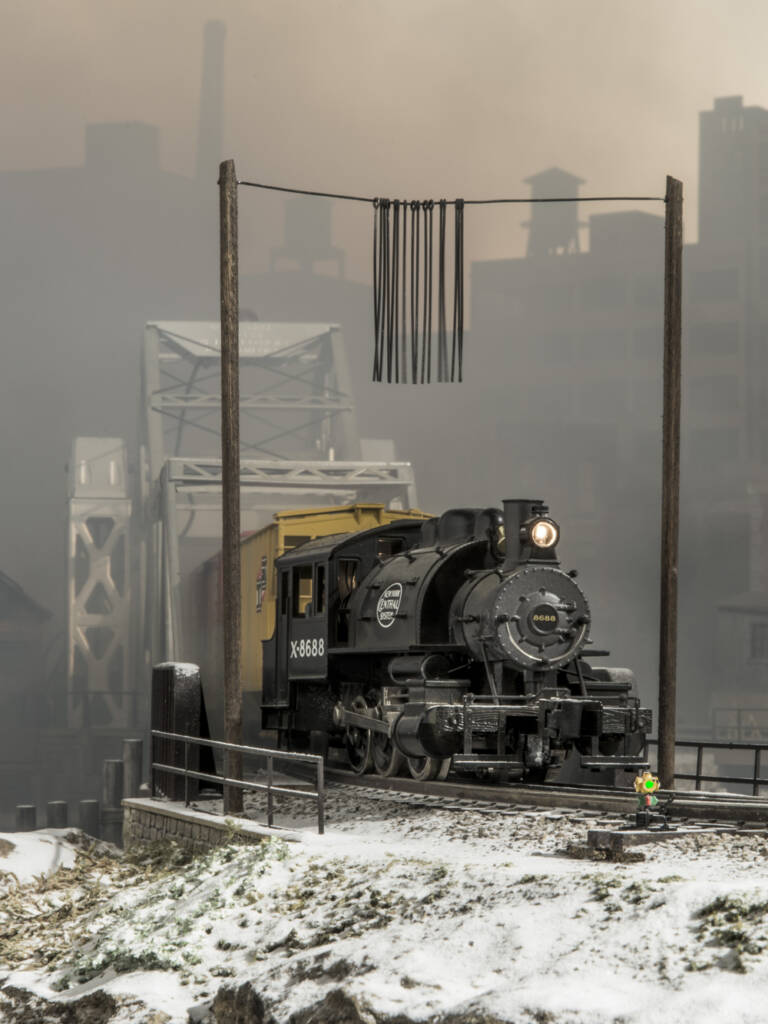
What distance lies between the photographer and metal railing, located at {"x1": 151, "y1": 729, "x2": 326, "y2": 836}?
11469mm

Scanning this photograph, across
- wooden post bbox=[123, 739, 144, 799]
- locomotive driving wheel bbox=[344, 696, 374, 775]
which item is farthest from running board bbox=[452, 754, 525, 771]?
wooden post bbox=[123, 739, 144, 799]

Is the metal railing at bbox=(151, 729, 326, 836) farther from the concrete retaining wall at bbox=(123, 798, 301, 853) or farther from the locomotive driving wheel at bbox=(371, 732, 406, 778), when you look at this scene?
the locomotive driving wheel at bbox=(371, 732, 406, 778)

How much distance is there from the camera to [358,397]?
9650 cm

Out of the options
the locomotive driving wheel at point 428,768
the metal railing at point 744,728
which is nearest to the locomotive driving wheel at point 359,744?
the locomotive driving wheel at point 428,768

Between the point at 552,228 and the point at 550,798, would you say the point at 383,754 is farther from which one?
the point at 552,228

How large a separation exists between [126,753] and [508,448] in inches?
2446

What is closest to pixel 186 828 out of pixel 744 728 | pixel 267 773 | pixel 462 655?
pixel 267 773

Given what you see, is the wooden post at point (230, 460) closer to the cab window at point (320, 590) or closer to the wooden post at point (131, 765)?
the cab window at point (320, 590)

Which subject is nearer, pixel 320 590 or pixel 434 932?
pixel 434 932

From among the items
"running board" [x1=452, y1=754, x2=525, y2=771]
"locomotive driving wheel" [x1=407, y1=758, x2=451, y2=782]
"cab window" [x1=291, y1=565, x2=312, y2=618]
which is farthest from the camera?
"cab window" [x1=291, y1=565, x2=312, y2=618]

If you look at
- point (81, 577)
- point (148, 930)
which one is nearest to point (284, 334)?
point (81, 577)

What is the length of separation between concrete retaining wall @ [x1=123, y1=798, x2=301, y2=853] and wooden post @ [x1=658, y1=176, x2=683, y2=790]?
4.02 meters

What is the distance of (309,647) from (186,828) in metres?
3.80

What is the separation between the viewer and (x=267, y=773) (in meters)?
13.8
